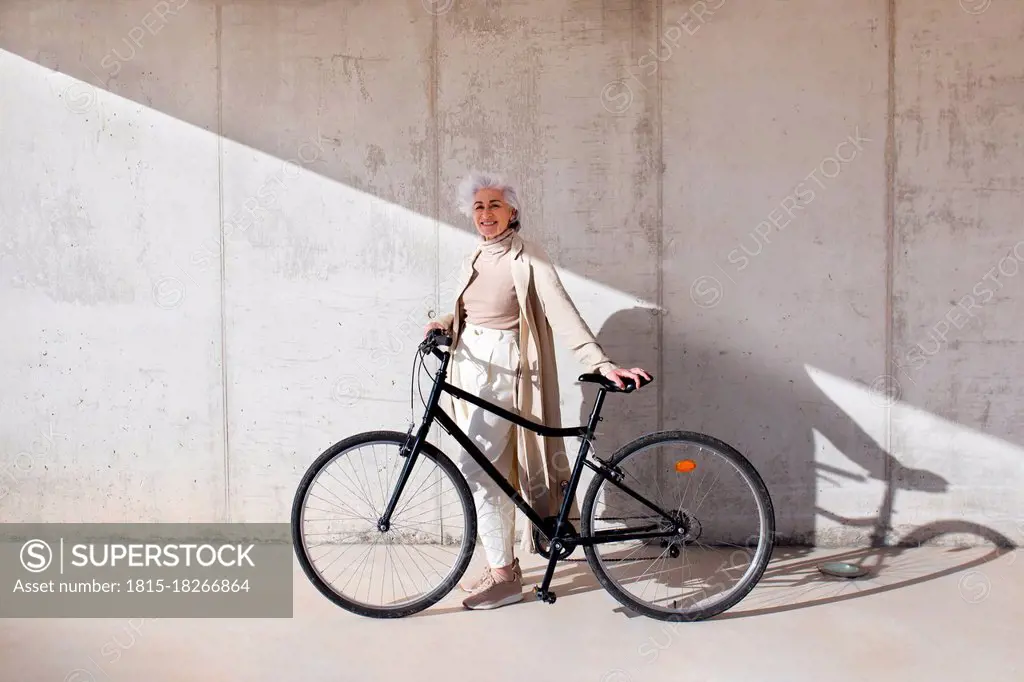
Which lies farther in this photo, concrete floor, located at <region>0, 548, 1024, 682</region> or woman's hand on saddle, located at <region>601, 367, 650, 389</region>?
woman's hand on saddle, located at <region>601, 367, 650, 389</region>

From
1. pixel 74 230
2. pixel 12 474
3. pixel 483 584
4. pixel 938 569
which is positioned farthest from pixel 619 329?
pixel 12 474

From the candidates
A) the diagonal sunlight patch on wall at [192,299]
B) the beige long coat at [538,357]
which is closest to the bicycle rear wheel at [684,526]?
the beige long coat at [538,357]

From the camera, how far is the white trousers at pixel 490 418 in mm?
3266

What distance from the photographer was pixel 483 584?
329 cm

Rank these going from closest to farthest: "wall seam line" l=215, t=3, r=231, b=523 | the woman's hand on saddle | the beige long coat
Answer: the woman's hand on saddle < the beige long coat < "wall seam line" l=215, t=3, r=231, b=523

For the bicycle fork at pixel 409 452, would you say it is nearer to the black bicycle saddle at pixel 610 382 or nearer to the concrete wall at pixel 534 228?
the black bicycle saddle at pixel 610 382

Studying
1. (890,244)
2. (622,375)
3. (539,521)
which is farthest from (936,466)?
(539,521)

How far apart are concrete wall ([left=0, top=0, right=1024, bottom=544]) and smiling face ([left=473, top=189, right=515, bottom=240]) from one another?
628 millimetres

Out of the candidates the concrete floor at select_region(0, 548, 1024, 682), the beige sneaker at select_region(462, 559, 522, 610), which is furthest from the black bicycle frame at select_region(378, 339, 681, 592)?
the concrete floor at select_region(0, 548, 1024, 682)

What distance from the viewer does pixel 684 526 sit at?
10.3 ft

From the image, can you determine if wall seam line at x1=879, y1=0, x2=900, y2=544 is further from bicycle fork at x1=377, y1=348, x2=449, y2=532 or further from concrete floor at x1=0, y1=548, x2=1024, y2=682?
bicycle fork at x1=377, y1=348, x2=449, y2=532

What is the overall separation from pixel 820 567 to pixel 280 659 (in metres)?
2.27

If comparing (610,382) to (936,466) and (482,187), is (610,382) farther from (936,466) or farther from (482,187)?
(936,466)

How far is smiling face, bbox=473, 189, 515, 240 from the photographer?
3256 mm
